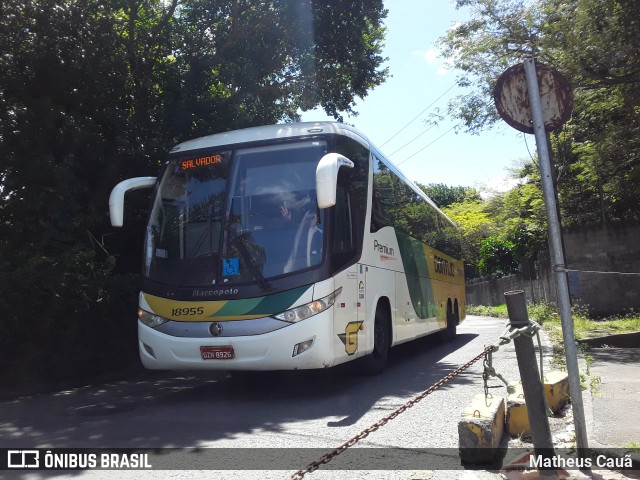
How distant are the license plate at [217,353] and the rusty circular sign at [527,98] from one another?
13.7 ft

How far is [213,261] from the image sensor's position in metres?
7.59

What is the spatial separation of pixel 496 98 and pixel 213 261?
4.15m

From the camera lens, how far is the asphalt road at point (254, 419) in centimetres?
477

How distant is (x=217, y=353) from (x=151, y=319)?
3.70 ft

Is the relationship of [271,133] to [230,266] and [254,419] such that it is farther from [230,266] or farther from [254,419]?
[254,419]

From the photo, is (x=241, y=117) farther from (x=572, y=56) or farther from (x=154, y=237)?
(x=572, y=56)

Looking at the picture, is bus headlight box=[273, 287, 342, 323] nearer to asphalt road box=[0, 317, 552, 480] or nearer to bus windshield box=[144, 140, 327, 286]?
bus windshield box=[144, 140, 327, 286]

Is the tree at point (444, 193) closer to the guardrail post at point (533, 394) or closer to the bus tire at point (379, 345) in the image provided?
the bus tire at point (379, 345)

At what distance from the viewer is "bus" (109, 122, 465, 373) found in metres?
7.17

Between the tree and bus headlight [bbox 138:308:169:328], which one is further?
the tree

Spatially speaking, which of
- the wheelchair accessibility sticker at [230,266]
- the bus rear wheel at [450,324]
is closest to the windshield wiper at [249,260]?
the wheelchair accessibility sticker at [230,266]

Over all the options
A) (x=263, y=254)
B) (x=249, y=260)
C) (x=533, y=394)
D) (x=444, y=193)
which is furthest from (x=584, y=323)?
(x=444, y=193)

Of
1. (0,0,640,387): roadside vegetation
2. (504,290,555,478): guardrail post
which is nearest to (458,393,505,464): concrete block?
(504,290,555,478): guardrail post

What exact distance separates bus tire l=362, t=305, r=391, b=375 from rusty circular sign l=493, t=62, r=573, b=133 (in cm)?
486
